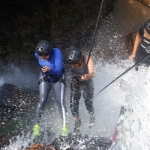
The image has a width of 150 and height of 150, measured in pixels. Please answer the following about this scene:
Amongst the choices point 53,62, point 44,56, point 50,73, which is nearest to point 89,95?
point 50,73

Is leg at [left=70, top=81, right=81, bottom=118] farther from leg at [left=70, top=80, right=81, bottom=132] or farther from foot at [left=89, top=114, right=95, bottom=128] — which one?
foot at [left=89, top=114, right=95, bottom=128]

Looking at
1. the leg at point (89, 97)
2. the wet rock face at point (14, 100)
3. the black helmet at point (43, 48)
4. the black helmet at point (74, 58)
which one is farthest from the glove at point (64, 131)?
the black helmet at point (43, 48)

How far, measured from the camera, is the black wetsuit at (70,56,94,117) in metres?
4.66

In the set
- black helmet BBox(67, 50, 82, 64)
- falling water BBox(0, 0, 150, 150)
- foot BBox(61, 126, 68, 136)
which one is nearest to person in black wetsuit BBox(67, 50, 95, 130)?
black helmet BBox(67, 50, 82, 64)

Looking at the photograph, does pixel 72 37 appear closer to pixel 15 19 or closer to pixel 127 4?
pixel 15 19

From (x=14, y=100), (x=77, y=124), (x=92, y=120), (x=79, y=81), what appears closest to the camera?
(x=79, y=81)

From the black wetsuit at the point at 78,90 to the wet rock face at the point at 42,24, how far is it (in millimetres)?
2405

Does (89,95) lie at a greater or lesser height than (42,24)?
lesser

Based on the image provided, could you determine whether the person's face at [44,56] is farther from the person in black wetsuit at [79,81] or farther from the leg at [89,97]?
the leg at [89,97]

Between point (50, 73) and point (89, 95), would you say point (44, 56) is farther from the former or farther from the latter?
point (89, 95)

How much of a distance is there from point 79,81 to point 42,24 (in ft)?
12.0

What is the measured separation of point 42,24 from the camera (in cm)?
776

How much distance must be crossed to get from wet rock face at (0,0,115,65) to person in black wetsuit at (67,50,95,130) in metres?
2.43

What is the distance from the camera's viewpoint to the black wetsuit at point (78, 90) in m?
4.66
